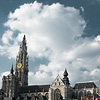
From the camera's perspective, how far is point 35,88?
87.7 m

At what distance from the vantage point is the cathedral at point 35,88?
74.9m

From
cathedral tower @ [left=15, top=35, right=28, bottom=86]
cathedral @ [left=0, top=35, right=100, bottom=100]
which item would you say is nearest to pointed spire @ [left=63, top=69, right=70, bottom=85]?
cathedral @ [left=0, top=35, right=100, bottom=100]

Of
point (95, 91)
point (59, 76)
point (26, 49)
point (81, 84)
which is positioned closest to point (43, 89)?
point (59, 76)

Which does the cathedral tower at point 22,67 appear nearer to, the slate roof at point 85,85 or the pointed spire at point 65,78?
the pointed spire at point 65,78

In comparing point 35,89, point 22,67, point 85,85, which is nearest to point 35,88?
point 35,89

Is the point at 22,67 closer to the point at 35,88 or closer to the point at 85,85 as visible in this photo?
the point at 35,88

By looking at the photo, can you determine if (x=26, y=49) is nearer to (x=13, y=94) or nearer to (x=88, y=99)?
(x=13, y=94)

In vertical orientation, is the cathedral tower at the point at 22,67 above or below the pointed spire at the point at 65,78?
above

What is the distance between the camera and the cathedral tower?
97.7m

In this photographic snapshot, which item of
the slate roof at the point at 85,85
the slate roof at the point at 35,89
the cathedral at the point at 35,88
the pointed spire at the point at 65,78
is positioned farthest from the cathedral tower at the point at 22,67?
the slate roof at the point at 85,85

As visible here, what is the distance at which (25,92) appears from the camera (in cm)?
8781

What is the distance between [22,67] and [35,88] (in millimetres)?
16666

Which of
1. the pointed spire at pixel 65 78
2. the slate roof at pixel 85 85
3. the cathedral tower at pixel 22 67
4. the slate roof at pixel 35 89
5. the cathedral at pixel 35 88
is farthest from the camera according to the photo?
the cathedral tower at pixel 22 67

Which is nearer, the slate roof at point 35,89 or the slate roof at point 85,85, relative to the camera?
the slate roof at point 85,85
